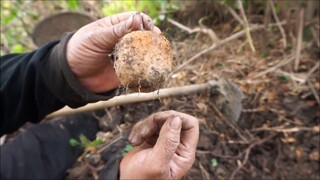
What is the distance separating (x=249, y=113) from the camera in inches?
70.5

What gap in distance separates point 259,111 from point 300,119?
7.9 inches

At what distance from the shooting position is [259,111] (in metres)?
1.79

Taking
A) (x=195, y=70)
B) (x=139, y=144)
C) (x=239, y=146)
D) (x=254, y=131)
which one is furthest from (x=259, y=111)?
(x=139, y=144)

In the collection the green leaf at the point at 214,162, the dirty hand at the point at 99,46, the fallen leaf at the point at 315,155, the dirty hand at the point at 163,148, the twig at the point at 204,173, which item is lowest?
the fallen leaf at the point at 315,155

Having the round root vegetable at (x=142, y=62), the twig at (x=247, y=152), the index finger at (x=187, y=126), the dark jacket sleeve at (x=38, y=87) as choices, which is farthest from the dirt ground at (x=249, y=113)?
the round root vegetable at (x=142, y=62)

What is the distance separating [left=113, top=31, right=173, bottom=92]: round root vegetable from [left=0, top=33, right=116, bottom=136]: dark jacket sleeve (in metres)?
0.31

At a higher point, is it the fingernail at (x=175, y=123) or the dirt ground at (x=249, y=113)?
the fingernail at (x=175, y=123)

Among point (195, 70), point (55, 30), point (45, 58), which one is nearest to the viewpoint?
point (45, 58)

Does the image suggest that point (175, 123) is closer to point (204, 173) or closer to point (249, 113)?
point (204, 173)

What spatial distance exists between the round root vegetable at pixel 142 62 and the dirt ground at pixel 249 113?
0.74 m

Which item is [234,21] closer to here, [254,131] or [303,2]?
[303,2]

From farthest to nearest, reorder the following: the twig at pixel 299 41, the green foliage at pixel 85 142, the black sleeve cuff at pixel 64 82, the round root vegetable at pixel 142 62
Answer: the twig at pixel 299 41
the green foliage at pixel 85 142
the black sleeve cuff at pixel 64 82
the round root vegetable at pixel 142 62

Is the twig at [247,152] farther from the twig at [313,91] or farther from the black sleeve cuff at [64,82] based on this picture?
the black sleeve cuff at [64,82]

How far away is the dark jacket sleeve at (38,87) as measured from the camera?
103 centimetres
